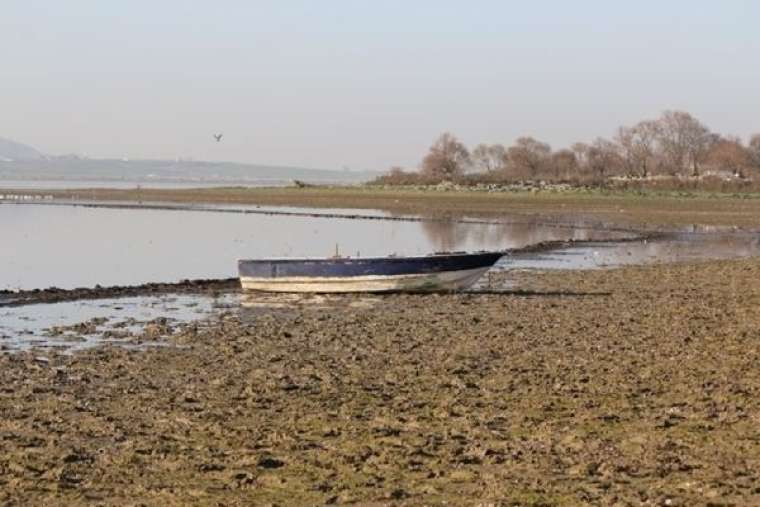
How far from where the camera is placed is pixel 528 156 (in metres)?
138

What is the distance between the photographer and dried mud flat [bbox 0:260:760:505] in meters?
8.70

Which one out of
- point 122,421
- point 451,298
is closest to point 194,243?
point 451,298

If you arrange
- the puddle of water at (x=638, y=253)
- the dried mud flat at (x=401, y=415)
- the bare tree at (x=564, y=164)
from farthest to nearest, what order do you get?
1. the bare tree at (x=564, y=164)
2. the puddle of water at (x=638, y=253)
3. the dried mud flat at (x=401, y=415)

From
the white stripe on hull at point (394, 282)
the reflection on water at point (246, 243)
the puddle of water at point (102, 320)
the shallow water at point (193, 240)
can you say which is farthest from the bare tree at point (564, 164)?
the puddle of water at point (102, 320)

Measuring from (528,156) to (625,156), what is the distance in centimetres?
1406

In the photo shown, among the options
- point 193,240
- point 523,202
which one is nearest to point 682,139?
point 523,202

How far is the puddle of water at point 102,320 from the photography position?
59.5ft

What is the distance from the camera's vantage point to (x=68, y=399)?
12.8 m

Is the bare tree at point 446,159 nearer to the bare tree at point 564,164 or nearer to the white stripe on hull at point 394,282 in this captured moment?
the bare tree at point 564,164

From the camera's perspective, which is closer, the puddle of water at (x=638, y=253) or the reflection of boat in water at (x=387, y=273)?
the reflection of boat in water at (x=387, y=273)

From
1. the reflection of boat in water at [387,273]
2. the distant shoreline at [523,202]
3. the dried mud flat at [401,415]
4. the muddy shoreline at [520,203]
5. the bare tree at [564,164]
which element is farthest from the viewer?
the bare tree at [564,164]

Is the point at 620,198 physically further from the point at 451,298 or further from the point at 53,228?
the point at 451,298

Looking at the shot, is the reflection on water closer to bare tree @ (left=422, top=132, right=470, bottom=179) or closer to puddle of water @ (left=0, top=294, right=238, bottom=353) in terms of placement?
puddle of water @ (left=0, top=294, right=238, bottom=353)

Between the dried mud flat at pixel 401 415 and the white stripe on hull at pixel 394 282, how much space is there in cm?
511
